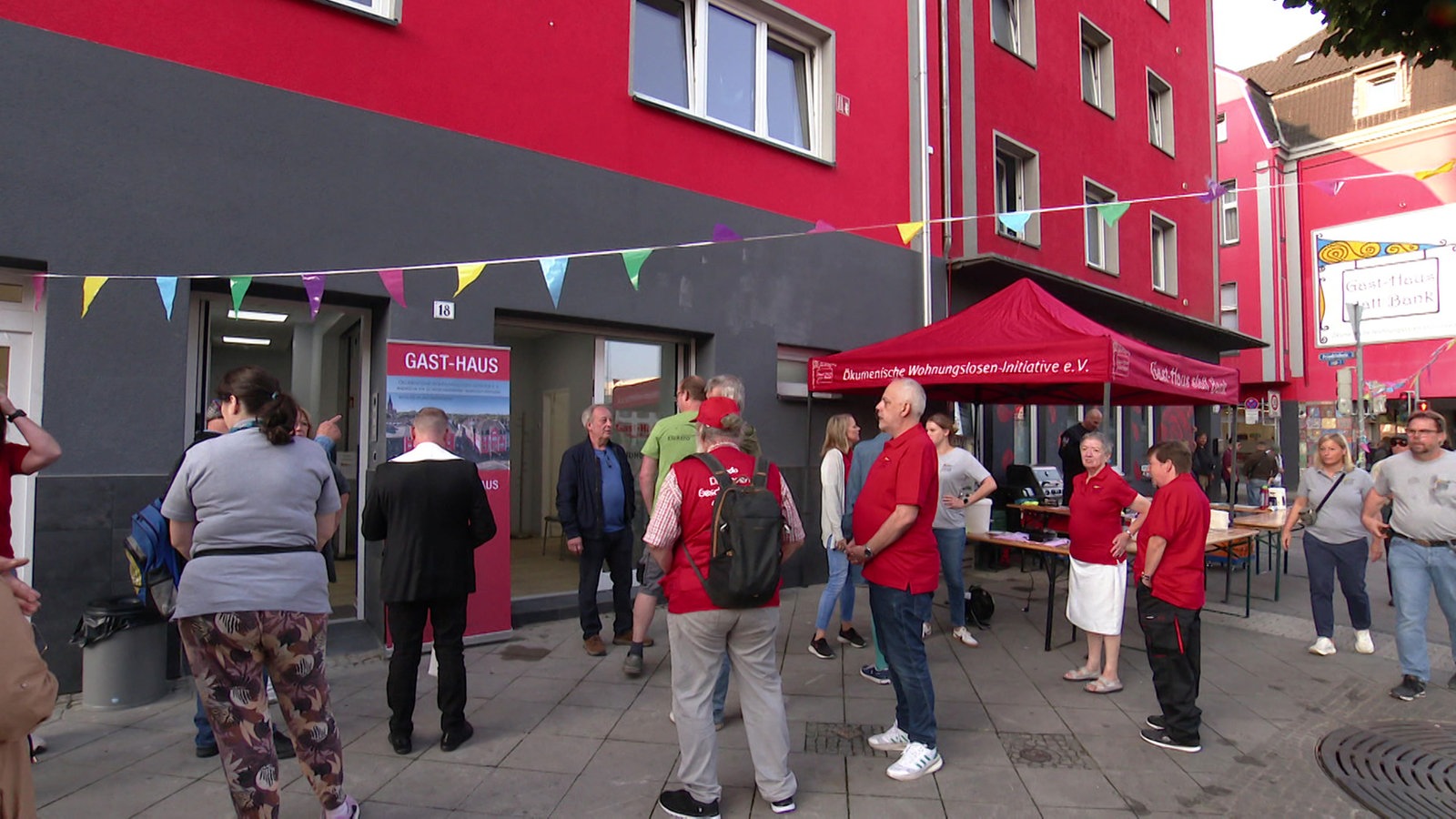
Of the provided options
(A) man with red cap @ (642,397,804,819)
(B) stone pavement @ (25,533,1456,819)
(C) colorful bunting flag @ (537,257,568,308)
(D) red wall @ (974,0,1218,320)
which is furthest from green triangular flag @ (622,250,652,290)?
(D) red wall @ (974,0,1218,320)

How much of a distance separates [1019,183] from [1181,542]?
8405 millimetres

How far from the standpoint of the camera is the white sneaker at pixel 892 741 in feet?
12.9

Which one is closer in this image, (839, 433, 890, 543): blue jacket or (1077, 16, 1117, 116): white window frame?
(839, 433, 890, 543): blue jacket

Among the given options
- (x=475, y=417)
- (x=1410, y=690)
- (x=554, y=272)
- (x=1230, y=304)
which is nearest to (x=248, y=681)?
(x=475, y=417)

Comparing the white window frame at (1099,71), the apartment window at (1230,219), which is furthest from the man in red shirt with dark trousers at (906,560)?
the apartment window at (1230,219)

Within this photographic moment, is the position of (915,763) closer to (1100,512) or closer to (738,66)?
(1100,512)

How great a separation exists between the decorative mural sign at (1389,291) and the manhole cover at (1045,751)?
12484mm

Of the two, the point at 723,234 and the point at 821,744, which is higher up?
the point at 723,234

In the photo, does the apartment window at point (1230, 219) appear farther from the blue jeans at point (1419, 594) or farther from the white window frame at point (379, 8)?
the white window frame at point (379, 8)

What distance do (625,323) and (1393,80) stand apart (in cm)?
2587

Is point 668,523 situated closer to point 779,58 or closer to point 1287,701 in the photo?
point 1287,701

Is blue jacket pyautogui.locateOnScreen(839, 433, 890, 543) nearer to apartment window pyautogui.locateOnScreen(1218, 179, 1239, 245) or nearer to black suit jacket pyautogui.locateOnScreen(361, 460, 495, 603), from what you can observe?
black suit jacket pyautogui.locateOnScreen(361, 460, 495, 603)

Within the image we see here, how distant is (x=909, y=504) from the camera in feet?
11.6

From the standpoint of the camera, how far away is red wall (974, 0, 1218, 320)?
10.7 meters
